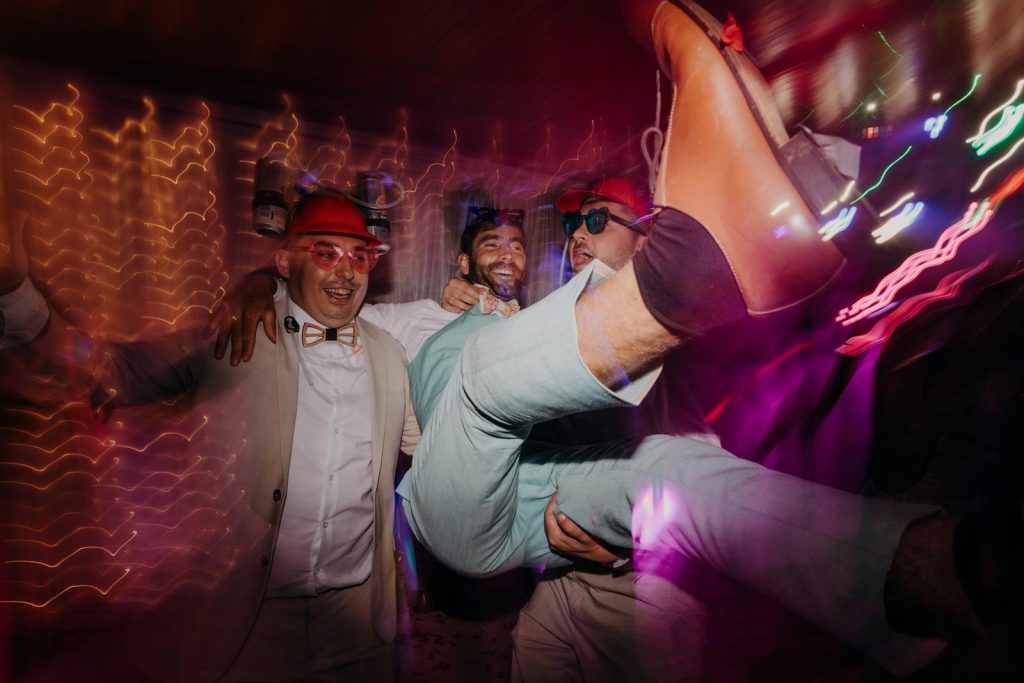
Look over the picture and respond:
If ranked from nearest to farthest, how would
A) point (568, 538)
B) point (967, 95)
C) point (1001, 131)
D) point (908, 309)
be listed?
1. point (568, 538)
2. point (1001, 131)
3. point (967, 95)
4. point (908, 309)

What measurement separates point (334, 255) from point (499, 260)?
638 millimetres

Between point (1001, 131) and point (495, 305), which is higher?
point (1001, 131)

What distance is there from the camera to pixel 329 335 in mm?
1808

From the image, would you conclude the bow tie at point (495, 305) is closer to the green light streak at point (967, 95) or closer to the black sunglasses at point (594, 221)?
the black sunglasses at point (594, 221)

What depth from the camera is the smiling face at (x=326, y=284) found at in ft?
5.83

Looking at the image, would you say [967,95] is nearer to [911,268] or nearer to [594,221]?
[911,268]

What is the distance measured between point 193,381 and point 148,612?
1027 millimetres

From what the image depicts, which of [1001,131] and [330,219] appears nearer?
[330,219]

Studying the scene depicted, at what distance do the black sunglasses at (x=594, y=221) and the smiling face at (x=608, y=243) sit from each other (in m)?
0.01

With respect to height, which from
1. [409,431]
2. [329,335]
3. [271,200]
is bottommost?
[409,431]

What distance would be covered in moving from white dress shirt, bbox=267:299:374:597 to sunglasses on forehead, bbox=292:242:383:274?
0.69ft

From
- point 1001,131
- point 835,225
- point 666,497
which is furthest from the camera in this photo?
point 1001,131

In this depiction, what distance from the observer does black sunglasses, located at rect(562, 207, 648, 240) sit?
1.85 metres

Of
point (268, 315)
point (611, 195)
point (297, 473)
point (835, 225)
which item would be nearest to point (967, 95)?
point (611, 195)
